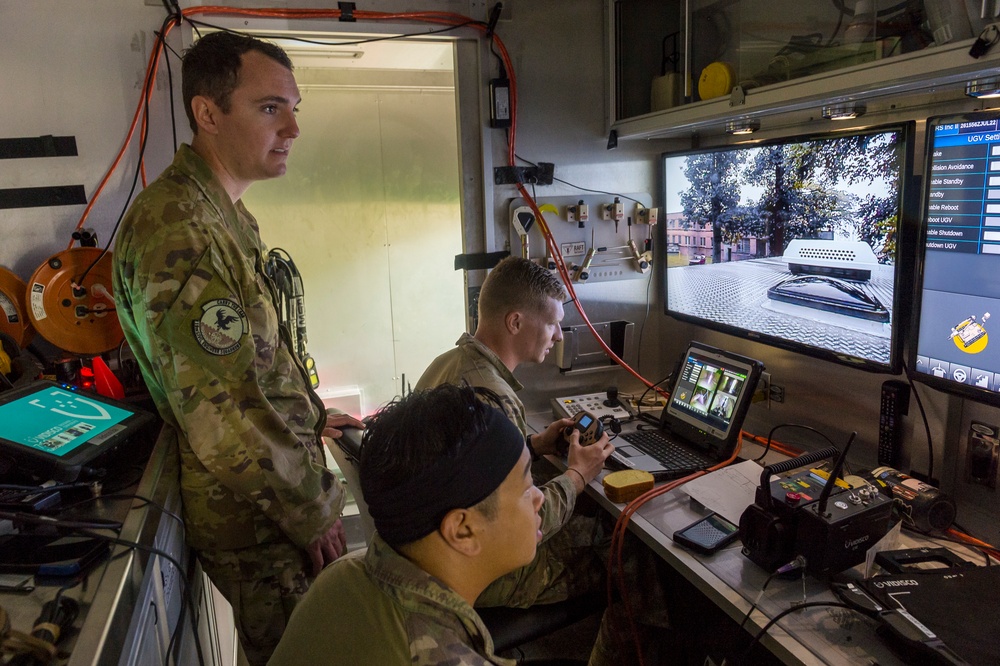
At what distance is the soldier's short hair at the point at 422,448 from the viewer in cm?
88

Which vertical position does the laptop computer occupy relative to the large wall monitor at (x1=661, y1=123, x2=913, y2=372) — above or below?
below

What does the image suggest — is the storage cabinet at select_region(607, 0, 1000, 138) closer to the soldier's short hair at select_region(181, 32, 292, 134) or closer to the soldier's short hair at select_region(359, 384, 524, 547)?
the soldier's short hair at select_region(359, 384, 524, 547)

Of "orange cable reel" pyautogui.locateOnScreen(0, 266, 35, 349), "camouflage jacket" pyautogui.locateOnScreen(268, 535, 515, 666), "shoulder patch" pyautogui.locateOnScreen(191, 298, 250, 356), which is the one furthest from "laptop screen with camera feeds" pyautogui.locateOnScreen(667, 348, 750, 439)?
"orange cable reel" pyautogui.locateOnScreen(0, 266, 35, 349)

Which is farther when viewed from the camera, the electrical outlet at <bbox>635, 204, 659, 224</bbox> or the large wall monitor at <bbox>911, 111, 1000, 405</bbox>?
the electrical outlet at <bbox>635, 204, 659, 224</bbox>

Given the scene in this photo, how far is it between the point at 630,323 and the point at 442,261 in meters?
1.24

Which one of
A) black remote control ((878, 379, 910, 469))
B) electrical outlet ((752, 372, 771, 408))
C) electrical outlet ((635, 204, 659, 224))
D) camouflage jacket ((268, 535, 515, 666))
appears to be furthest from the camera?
electrical outlet ((635, 204, 659, 224))

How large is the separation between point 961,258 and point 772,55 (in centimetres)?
85

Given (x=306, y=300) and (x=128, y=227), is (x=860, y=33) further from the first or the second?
(x=306, y=300)

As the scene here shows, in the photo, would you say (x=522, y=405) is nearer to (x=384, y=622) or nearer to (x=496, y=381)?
(x=496, y=381)

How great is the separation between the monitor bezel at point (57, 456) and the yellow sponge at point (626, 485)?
111cm

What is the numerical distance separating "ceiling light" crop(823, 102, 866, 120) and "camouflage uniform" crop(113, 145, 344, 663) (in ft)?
4.94

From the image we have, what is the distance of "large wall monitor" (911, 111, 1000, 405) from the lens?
Answer: 50.5 inches

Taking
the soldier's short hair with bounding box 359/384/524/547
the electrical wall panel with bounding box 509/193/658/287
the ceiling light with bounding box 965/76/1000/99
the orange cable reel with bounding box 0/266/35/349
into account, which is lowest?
the soldier's short hair with bounding box 359/384/524/547

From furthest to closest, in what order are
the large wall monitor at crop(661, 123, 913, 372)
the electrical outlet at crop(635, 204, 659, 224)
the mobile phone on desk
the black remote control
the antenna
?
the electrical outlet at crop(635, 204, 659, 224) → the black remote control → the large wall monitor at crop(661, 123, 913, 372) → the mobile phone on desk → the antenna
